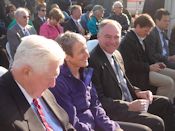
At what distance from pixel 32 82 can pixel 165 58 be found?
3633 mm

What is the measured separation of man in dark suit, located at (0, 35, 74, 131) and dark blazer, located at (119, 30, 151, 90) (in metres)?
2.41

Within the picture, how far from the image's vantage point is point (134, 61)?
14.5ft

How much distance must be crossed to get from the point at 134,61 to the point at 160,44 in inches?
46.4

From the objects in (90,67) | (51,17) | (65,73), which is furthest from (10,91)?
(51,17)

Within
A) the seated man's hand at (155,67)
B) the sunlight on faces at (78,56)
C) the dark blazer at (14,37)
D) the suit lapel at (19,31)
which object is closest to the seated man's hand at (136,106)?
the sunlight on faces at (78,56)

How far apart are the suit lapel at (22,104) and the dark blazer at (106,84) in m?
1.24

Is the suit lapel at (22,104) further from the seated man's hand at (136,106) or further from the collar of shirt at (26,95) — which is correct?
the seated man's hand at (136,106)

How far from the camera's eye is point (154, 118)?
129 inches

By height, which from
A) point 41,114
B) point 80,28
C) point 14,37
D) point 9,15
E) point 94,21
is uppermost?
point 41,114

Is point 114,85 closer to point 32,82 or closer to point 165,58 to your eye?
point 32,82

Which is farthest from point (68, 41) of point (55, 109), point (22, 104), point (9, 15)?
point (9, 15)

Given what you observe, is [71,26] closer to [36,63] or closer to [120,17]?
[120,17]

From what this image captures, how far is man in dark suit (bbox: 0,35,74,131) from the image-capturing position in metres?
1.94

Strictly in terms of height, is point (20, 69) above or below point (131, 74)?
above
